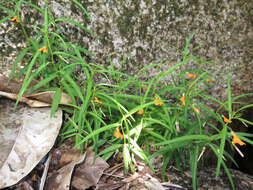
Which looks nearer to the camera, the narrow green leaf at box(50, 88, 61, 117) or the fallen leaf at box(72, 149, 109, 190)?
the fallen leaf at box(72, 149, 109, 190)

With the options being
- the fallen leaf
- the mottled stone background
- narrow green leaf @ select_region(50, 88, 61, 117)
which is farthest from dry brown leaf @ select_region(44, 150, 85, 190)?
the mottled stone background

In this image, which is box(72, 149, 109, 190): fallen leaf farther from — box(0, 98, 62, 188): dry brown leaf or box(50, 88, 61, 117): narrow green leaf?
box(50, 88, 61, 117): narrow green leaf

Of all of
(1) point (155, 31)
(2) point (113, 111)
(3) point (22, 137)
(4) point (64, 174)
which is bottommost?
(4) point (64, 174)

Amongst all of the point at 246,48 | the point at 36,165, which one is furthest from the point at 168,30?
the point at 36,165

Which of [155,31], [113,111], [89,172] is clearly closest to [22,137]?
[89,172]

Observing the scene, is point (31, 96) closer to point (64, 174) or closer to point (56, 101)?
point (56, 101)

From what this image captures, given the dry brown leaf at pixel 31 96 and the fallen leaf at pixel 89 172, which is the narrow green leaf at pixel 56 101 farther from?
the fallen leaf at pixel 89 172
